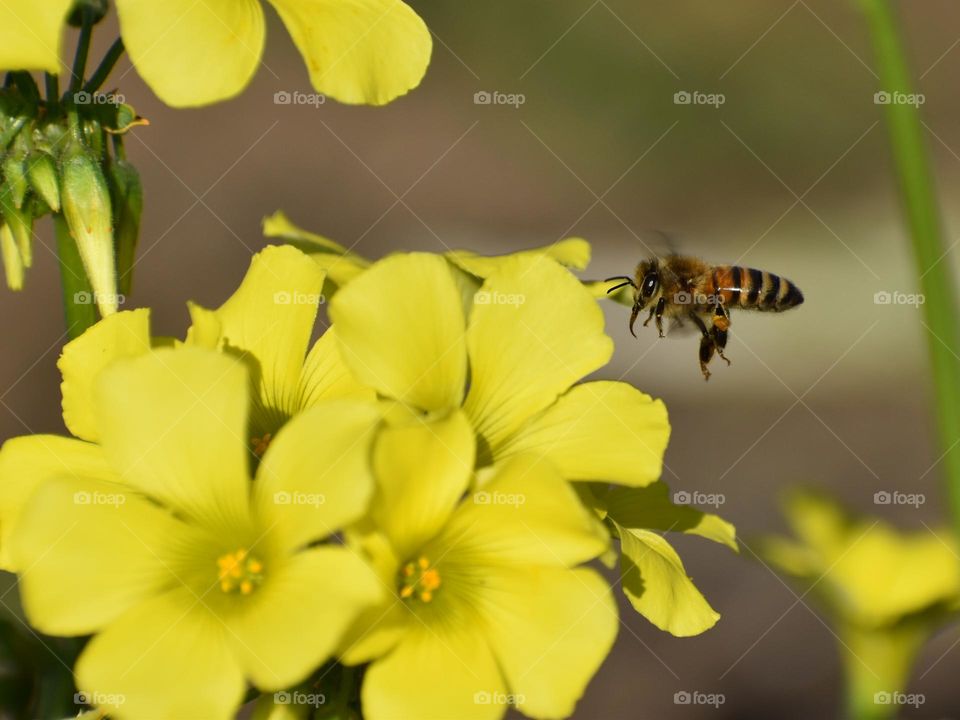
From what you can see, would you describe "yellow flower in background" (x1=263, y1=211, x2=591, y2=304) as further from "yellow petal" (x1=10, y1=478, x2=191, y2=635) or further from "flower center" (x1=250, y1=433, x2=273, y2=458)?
"yellow petal" (x1=10, y1=478, x2=191, y2=635)

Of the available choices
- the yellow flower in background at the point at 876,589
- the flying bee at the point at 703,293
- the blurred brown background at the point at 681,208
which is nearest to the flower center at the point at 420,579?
the flying bee at the point at 703,293

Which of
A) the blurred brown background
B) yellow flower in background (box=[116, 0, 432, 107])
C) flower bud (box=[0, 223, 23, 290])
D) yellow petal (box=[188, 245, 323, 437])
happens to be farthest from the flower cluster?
the blurred brown background

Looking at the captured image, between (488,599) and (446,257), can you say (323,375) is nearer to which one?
(446,257)

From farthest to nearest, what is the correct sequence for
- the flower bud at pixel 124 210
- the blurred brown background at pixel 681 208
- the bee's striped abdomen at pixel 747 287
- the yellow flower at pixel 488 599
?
1. the blurred brown background at pixel 681 208
2. the bee's striped abdomen at pixel 747 287
3. the flower bud at pixel 124 210
4. the yellow flower at pixel 488 599

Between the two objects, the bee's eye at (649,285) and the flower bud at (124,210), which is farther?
the bee's eye at (649,285)

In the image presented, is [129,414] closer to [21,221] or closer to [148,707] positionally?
[148,707]

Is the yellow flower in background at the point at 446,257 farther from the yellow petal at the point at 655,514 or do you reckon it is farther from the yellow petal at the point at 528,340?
the yellow petal at the point at 655,514

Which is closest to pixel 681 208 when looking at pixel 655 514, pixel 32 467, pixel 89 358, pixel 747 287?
pixel 747 287
